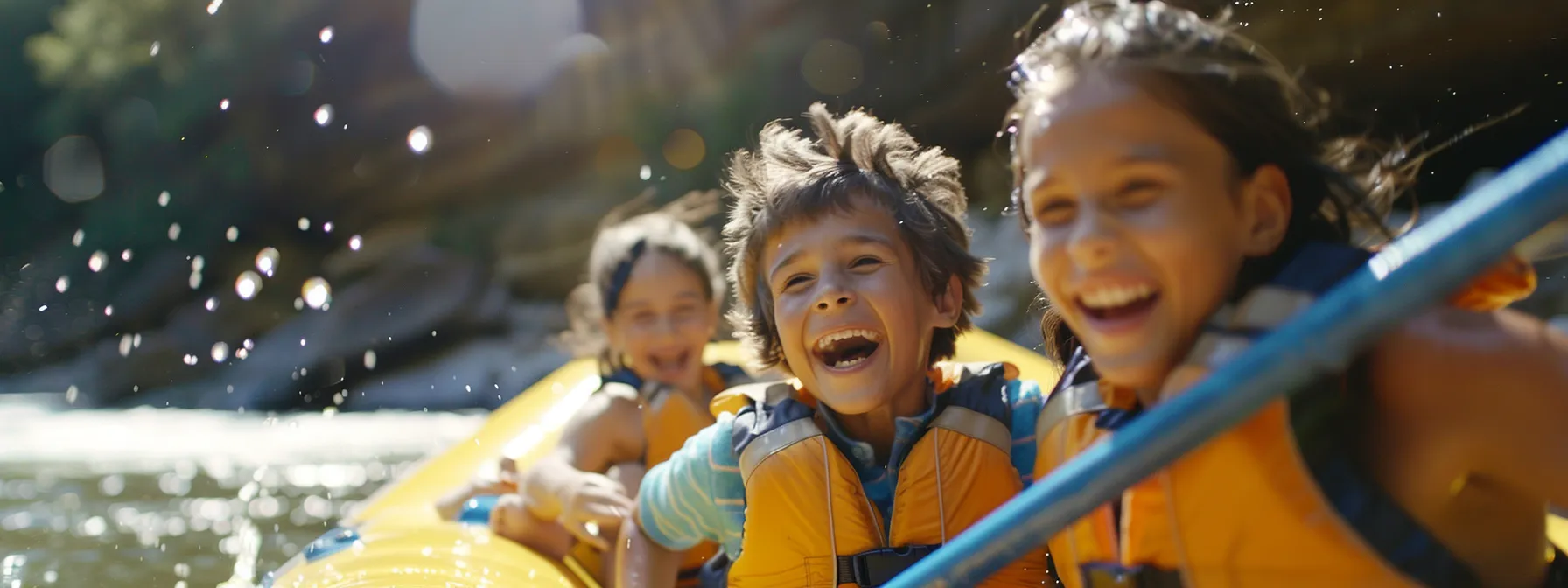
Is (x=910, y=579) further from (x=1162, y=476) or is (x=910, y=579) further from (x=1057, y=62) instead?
(x=1057, y=62)

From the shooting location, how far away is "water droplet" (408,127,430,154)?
11.4 m

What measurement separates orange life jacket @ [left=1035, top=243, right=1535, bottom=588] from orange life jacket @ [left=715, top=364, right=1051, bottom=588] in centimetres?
36

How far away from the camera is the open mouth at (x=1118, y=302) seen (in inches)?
36.9

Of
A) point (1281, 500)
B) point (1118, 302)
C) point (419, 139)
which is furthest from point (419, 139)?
point (1281, 500)

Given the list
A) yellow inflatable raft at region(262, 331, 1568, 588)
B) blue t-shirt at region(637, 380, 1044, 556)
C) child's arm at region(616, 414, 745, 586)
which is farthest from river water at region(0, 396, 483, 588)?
blue t-shirt at region(637, 380, 1044, 556)

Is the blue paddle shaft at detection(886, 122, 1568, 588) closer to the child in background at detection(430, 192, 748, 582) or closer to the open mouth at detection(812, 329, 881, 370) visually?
the open mouth at detection(812, 329, 881, 370)

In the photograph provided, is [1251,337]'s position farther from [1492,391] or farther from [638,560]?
[638,560]

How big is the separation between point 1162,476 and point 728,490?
717 mm

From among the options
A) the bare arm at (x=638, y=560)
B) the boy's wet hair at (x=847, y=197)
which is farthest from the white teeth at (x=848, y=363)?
the bare arm at (x=638, y=560)

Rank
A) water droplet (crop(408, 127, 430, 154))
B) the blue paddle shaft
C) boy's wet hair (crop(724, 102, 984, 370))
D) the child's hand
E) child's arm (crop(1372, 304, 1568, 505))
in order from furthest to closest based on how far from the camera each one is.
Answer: water droplet (crop(408, 127, 430, 154))
the child's hand
boy's wet hair (crop(724, 102, 984, 370))
child's arm (crop(1372, 304, 1568, 505))
the blue paddle shaft

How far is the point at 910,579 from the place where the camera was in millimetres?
1000

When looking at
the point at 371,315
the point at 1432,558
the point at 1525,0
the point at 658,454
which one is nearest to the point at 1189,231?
the point at 1432,558

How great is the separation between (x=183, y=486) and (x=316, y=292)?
6581 mm

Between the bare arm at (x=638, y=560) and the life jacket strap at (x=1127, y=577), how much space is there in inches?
35.9
